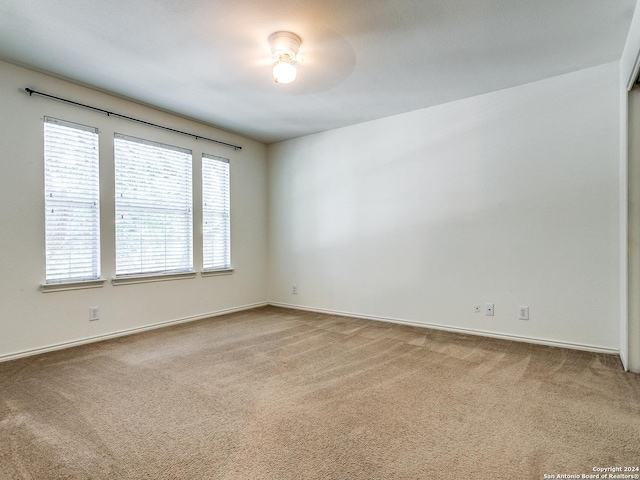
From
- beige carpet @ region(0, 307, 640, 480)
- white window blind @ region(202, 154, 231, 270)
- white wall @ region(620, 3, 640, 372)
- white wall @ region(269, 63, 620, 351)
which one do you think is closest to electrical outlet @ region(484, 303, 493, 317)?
white wall @ region(269, 63, 620, 351)

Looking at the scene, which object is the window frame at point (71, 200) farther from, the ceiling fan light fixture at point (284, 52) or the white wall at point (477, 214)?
the white wall at point (477, 214)

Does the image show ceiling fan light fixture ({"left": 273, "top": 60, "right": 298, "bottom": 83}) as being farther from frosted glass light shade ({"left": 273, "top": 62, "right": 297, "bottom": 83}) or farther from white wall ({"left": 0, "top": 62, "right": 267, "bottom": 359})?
white wall ({"left": 0, "top": 62, "right": 267, "bottom": 359})

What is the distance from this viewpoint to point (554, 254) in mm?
3141

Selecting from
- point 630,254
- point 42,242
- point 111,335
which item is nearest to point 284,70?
point 42,242

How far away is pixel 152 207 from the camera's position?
3.92 m

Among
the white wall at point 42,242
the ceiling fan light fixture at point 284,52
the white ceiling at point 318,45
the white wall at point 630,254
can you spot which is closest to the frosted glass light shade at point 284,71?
the ceiling fan light fixture at point 284,52

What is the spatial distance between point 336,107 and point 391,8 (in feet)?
5.60

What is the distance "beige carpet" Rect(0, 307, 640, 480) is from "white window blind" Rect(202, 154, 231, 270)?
63.3 inches

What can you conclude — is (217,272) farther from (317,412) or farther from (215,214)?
(317,412)

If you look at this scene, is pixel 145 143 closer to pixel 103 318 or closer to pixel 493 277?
pixel 103 318

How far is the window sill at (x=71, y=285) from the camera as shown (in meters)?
3.09

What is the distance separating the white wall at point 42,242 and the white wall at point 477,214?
153 cm

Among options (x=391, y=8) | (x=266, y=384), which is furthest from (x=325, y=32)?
(x=266, y=384)

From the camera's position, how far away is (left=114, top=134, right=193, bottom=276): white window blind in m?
3.66
